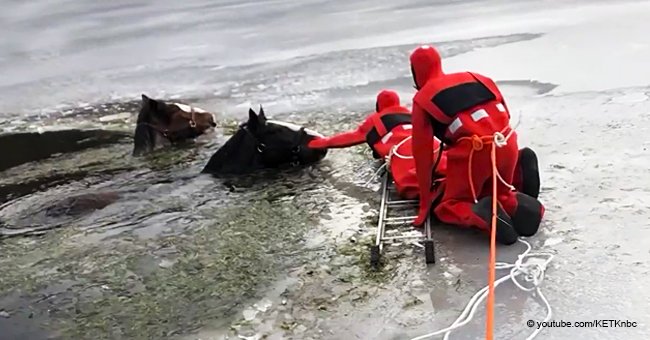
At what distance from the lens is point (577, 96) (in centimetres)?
674

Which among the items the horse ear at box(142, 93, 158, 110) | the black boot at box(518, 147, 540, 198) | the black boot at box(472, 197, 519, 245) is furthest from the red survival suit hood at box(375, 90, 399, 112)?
the horse ear at box(142, 93, 158, 110)

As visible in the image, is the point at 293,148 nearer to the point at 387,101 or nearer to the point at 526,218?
the point at 387,101

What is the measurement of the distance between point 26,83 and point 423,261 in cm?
761

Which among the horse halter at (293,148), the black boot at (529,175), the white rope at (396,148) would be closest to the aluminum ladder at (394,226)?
the white rope at (396,148)

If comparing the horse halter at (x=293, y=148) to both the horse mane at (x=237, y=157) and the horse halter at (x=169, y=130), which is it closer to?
the horse mane at (x=237, y=157)

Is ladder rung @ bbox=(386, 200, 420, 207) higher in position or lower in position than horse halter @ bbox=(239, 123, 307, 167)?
lower

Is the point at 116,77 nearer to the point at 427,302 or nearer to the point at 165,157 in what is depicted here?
the point at 165,157

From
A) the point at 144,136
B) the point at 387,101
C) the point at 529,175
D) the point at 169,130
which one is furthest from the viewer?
the point at 169,130

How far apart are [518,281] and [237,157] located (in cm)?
274

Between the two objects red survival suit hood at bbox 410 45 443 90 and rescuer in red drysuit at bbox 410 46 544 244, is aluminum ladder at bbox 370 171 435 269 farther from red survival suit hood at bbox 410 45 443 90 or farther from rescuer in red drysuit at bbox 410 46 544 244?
red survival suit hood at bbox 410 45 443 90

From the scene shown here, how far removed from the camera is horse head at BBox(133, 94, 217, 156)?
21.9 feet

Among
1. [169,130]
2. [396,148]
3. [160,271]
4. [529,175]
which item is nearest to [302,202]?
[396,148]

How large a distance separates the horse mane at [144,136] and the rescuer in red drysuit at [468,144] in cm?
293

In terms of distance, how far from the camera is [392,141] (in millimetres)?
5438
